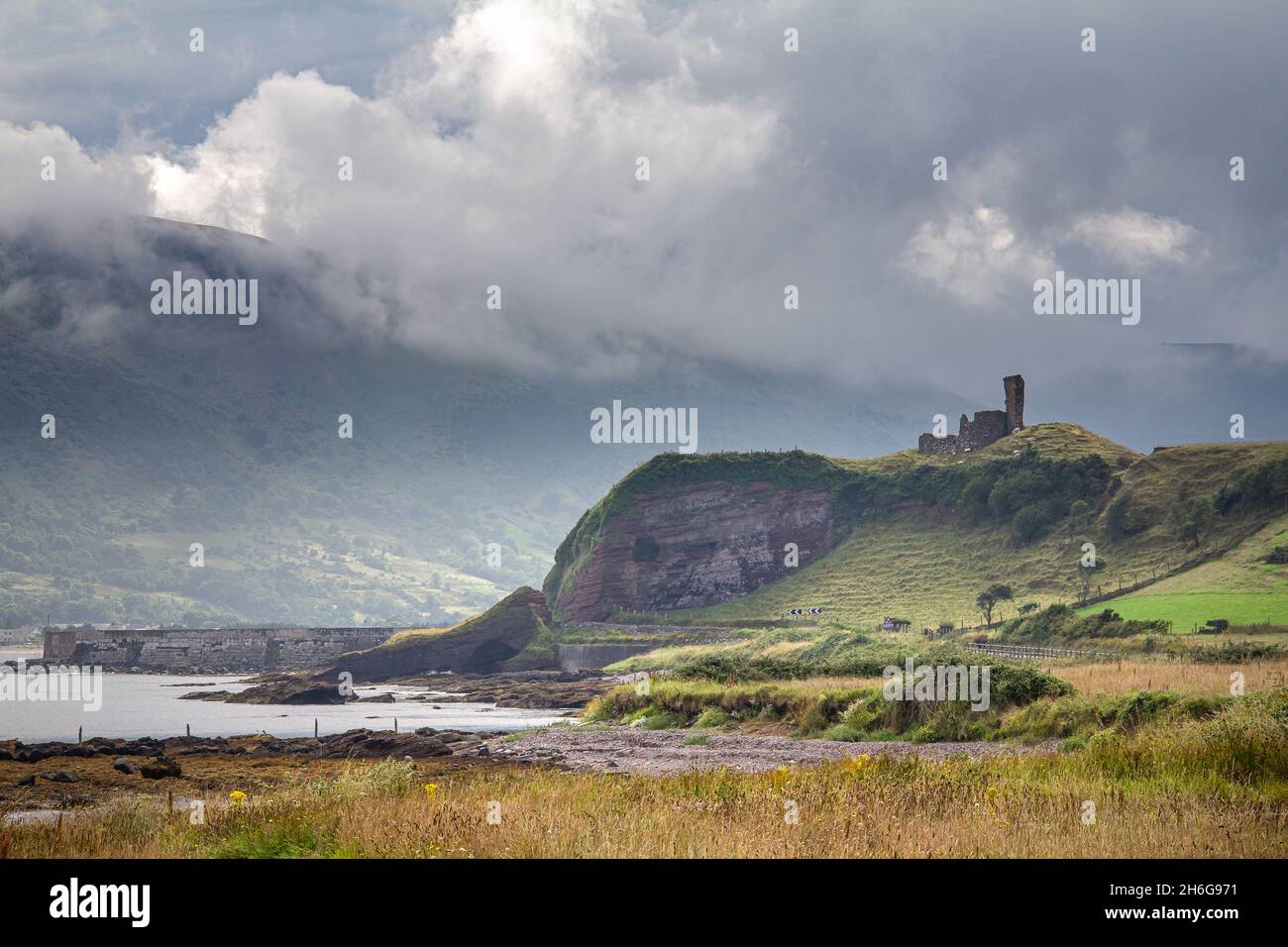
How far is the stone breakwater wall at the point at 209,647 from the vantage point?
18800 centimetres

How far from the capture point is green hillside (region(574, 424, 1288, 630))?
4904 inches

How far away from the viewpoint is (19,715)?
88.3 metres

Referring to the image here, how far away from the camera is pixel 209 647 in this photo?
640 feet

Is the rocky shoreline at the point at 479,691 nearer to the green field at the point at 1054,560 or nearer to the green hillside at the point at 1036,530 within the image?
the green field at the point at 1054,560

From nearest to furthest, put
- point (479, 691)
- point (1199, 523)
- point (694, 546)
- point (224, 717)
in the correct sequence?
point (224, 717) < point (479, 691) < point (1199, 523) < point (694, 546)

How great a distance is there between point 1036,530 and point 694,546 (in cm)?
5718

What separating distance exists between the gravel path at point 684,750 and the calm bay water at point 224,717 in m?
22.2

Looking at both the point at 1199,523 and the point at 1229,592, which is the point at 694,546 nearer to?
the point at 1199,523

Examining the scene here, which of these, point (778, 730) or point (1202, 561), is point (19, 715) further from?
point (1202, 561)

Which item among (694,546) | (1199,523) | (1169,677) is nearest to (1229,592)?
(1199,523)

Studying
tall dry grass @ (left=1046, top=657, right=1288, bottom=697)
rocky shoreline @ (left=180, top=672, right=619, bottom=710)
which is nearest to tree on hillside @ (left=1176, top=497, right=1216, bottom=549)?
rocky shoreline @ (left=180, top=672, right=619, bottom=710)

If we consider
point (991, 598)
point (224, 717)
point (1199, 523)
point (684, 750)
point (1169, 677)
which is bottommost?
point (224, 717)

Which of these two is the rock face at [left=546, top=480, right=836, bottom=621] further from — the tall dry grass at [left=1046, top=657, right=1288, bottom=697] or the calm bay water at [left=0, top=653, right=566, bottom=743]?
the tall dry grass at [left=1046, top=657, right=1288, bottom=697]

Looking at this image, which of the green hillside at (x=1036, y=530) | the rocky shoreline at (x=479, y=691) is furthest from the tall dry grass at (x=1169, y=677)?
the rocky shoreline at (x=479, y=691)
